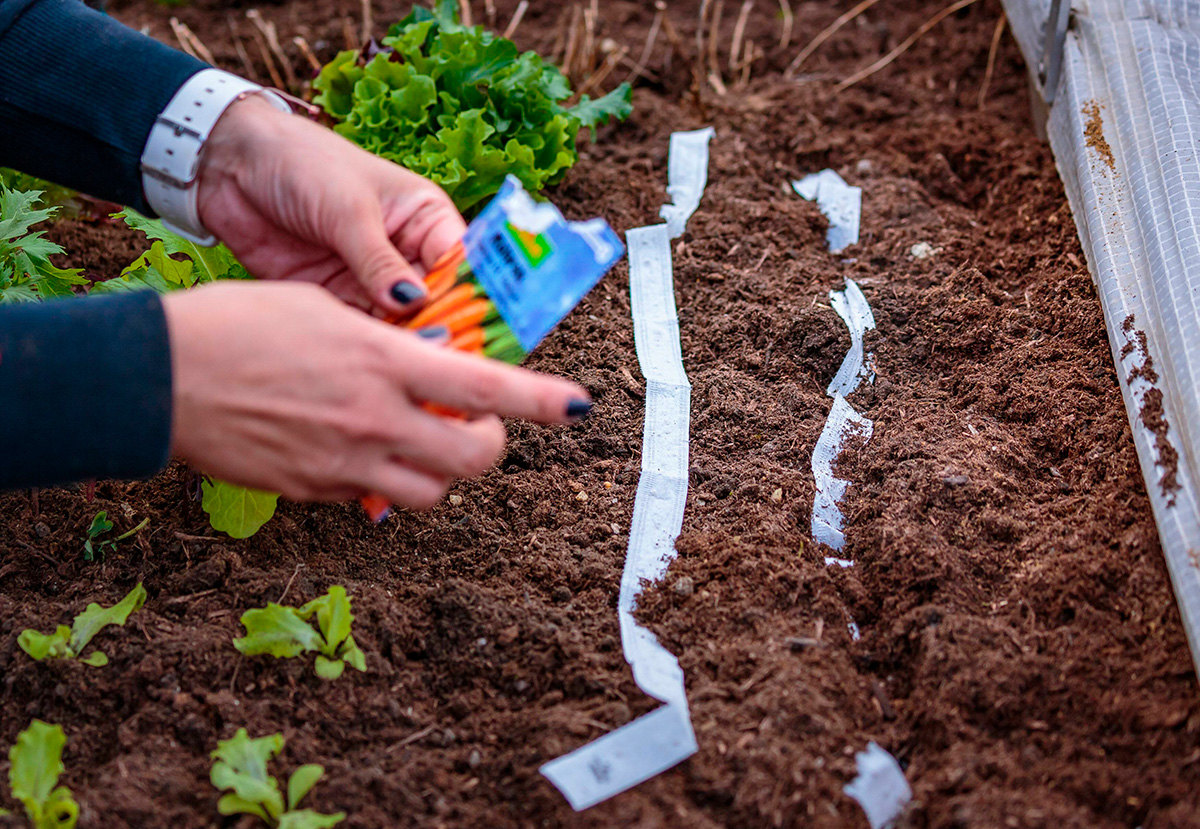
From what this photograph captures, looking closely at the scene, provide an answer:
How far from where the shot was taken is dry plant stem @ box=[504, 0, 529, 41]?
13.2 ft

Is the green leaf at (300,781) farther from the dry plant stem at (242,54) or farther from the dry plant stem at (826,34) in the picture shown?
the dry plant stem at (826,34)

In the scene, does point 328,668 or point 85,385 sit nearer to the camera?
point 85,385

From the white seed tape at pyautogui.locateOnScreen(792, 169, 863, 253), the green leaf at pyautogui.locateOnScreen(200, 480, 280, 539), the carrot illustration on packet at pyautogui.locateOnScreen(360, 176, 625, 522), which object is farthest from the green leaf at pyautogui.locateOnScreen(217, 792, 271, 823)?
the white seed tape at pyautogui.locateOnScreen(792, 169, 863, 253)

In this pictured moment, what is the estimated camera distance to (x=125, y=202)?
2.07 metres

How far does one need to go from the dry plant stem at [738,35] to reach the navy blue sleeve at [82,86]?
8.40ft

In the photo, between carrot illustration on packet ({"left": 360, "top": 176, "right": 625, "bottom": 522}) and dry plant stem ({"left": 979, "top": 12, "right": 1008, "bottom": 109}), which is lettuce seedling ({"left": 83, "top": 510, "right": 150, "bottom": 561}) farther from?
dry plant stem ({"left": 979, "top": 12, "right": 1008, "bottom": 109})

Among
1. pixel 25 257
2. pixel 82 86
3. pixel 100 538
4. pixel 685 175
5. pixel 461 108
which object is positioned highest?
pixel 82 86

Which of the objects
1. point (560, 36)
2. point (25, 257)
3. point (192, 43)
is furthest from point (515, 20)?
point (25, 257)

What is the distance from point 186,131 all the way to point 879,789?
183cm

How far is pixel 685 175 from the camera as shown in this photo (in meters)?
3.35

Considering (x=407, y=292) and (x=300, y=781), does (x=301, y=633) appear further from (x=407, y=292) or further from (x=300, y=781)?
(x=407, y=292)

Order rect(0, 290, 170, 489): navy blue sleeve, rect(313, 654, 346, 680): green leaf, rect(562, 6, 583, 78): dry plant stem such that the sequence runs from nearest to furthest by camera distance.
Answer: rect(0, 290, 170, 489): navy blue sleeve
rect(313, 654, 346, 680): green leaf
rect(562, 6, 583, 78): dry plant stem

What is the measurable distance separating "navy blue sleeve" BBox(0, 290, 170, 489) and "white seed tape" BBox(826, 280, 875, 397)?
173 centimetres

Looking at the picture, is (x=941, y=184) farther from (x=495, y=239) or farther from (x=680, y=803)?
(x=680, y=803)
